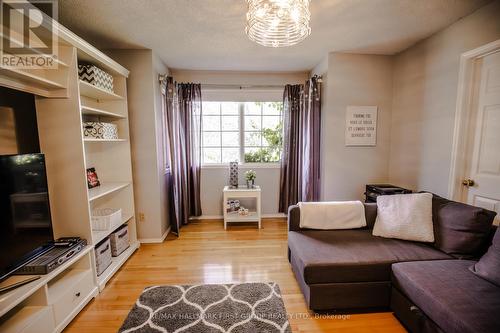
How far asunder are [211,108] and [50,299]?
2.91 meters

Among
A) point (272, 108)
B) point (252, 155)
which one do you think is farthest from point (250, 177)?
A: point (272, 108)

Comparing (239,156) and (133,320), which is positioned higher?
(239,156)

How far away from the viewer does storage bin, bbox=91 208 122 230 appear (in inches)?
84.9

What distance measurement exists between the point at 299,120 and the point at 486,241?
2.39 m

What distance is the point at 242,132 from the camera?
143 inches

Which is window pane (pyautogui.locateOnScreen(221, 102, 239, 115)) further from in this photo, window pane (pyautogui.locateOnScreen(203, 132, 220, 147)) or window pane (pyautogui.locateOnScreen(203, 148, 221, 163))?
window pane (pyautogui.locateOnScreen(203, 148, 221, 163))

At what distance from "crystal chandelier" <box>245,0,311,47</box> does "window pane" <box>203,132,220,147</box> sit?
2078 mm

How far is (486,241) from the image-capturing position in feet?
5.30

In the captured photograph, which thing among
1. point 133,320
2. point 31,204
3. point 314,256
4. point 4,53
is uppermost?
point 4,53

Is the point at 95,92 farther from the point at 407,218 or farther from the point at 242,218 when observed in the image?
the point at 407,218

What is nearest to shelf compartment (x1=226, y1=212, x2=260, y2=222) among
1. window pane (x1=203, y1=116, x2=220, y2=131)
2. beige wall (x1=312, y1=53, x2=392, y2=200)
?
beige wall (x1=312, y1=53, x2=392, y2=200)

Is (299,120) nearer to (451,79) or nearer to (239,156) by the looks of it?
(239,156)

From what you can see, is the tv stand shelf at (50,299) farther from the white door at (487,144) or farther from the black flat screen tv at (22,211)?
the white door at (487,144)

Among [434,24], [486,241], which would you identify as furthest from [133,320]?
[434,24]
